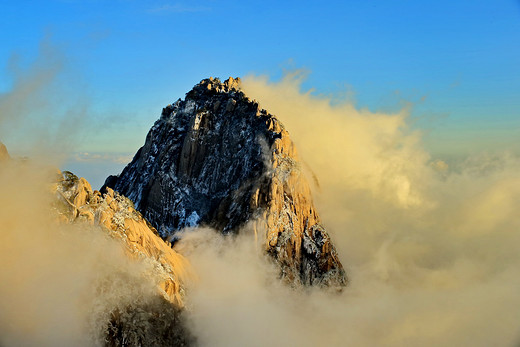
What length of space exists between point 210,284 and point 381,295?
272 ft

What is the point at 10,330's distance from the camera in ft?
227

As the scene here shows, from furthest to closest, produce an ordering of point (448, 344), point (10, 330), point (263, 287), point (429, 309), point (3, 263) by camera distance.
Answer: point (429, 309)
point (448, 344)
point (263, 287)
point (3, 263)
point (10, 330)

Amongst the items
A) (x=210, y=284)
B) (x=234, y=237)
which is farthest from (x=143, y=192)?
(x=210, y=284)

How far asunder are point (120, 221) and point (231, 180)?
207 feet

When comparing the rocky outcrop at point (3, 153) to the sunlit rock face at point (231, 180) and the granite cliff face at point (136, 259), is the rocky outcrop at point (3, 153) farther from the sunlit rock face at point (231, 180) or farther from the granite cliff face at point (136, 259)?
the sunlit rock face at point (231, 180)

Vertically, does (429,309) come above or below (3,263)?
above

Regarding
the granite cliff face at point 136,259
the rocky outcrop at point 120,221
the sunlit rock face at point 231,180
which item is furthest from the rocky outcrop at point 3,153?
the sunlit rock face at point 231,180

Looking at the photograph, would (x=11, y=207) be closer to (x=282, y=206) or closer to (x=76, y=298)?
(x=76, y=298)

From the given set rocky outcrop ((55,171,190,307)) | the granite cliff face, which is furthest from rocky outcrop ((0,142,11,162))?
rocky outcrop ((55,171,190,307))

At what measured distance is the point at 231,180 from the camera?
Result: 154m

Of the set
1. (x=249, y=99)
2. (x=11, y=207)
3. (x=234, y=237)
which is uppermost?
(x=249, y=99)

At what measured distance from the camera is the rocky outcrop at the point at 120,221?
3413 inches

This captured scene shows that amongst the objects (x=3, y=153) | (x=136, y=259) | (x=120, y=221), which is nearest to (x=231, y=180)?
(x=120, y=221)

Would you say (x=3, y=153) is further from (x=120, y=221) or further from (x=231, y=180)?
(x=231, y=180)
